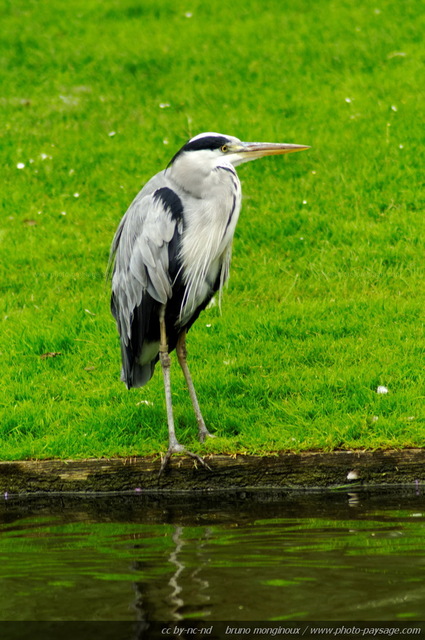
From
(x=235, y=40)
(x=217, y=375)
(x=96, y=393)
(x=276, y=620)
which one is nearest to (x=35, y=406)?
(x=96, y=393)

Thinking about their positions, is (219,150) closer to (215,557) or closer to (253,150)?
(253,150)

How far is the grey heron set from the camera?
5.84m

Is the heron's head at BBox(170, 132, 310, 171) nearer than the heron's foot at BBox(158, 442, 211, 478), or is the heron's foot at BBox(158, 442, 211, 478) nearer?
the heron's foot at BBox(158, 442, 211, 478)

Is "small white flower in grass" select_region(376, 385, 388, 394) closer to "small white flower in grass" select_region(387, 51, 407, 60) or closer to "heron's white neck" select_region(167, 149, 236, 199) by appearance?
"heron's white neck" select_region(167, 149, 236, 199)

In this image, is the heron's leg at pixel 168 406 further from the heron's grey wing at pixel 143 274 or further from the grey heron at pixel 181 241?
the heron's grey wing at pixel 143 274

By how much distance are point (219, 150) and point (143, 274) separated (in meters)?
0.97

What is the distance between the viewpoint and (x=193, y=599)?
387 centimetres

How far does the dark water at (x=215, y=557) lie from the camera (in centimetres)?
377

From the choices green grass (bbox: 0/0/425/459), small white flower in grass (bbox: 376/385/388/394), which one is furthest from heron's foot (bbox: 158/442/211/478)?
small white flower in grass (bbox: 376/385/388/394)

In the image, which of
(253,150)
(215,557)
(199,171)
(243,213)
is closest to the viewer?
(215,557)

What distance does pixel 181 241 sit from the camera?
19.2 feet

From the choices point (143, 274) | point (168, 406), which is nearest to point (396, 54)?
point (143, 274)

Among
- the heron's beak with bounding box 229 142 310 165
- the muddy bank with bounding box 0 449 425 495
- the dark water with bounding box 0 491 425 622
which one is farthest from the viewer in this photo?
the heron's beak with bounding box 229 142 310 165

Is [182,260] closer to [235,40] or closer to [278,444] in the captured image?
[278,444]
